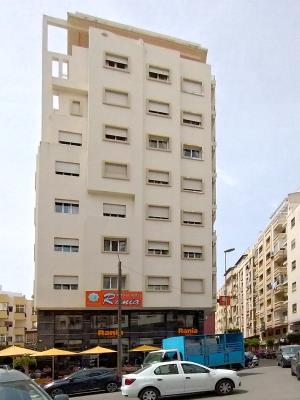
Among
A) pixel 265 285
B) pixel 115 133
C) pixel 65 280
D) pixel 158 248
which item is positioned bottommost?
pixel 65 280

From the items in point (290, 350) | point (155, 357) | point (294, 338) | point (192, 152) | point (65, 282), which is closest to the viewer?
point (155, 357)

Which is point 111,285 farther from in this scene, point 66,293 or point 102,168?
point 102,168

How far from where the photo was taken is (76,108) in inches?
1892

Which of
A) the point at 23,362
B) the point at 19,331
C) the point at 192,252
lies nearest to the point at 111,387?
the point at 23,362

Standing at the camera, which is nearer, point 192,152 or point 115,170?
point 115,170

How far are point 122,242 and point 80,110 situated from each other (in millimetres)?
11974

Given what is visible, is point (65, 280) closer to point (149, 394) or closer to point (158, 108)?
point (158, 108)

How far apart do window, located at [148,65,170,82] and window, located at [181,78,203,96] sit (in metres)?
1.61

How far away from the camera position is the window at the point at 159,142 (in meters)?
47.9

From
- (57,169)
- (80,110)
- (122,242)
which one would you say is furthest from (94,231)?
(80,110)

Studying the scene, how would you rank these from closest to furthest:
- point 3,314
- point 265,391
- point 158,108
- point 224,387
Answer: point 224,387
point 265,391
point 158,108
point 3,314

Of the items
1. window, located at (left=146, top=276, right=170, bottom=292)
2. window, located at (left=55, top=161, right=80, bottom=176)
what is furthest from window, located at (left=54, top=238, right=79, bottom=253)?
window, located at (left=146, top=276, right=170, bottom=292)

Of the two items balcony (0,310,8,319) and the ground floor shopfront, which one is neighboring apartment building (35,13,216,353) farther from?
balcony (0,310,8,319)

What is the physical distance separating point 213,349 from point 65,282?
1677 cm
